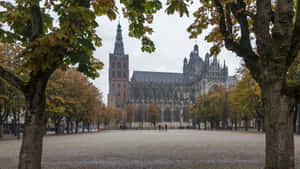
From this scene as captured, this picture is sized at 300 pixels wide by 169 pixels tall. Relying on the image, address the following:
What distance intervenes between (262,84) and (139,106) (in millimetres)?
98799

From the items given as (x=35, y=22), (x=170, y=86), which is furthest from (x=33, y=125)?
(x=170, y=86)

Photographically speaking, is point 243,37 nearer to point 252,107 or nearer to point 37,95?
point 37,95

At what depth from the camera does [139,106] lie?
10444 cm

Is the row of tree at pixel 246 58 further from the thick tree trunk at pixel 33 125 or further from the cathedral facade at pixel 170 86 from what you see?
the cathedral facade at pixel 170 86

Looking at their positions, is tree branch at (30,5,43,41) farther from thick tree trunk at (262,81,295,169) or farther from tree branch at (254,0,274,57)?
thick tree trunk at (262,81,295,169)

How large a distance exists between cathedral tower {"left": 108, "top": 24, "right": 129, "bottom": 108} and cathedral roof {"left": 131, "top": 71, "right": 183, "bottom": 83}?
717 centimetres

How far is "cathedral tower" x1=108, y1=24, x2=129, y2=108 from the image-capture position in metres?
116

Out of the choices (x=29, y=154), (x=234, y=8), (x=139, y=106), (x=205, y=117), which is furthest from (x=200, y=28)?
(x=139, y=106)

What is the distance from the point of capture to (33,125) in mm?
6238

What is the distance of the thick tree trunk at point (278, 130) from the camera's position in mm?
6004

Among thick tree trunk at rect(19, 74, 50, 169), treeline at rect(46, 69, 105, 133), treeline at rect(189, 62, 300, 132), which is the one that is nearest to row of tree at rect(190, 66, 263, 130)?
treeline at rect(189, 62, 300, 132)

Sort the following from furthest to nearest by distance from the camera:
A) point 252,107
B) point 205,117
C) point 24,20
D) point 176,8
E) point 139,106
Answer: point 139,106
point 205,117
point 252,107
point 24,20
point 176,8

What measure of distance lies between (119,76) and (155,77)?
20.9 meters

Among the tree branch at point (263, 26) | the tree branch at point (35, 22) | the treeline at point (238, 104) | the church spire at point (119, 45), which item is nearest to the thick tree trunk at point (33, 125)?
the tree branch at point (35, 22)
